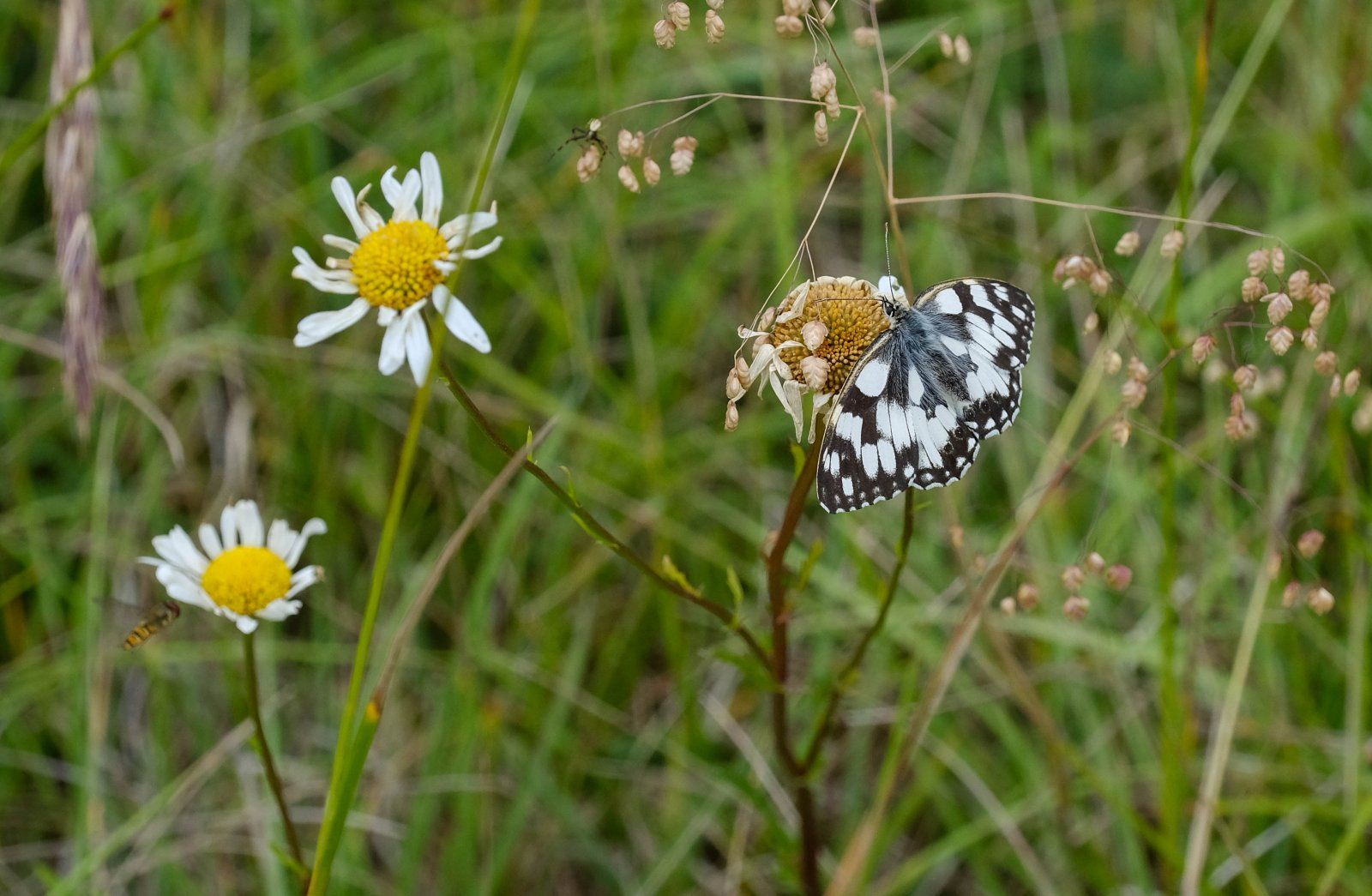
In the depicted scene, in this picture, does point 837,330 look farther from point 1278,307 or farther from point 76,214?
point 76,214

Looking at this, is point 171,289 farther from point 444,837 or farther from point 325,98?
point 444,837

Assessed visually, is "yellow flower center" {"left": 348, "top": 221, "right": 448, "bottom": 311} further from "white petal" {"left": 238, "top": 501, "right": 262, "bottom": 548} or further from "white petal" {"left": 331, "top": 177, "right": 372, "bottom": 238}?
"white petal" {"left": 238, "top": 501, "right": 262, "bottom": 548}

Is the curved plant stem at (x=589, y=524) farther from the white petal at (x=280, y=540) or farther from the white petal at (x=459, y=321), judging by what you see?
the white petal at (x=280, y=540)

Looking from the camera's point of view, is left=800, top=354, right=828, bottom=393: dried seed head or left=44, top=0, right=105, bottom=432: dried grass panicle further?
left=44, top=0, right=105, bottom=432: dried grass panicle

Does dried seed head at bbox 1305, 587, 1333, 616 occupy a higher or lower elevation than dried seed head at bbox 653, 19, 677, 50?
lower

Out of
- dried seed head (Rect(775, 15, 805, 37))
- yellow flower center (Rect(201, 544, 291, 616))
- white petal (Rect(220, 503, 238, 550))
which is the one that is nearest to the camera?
dried seed head (Rect(775, 15, 805, 37))

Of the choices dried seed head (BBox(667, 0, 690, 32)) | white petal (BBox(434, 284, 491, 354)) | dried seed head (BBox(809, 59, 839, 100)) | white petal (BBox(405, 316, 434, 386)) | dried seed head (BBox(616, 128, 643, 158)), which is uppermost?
dried seed head (BBox(667, 0, 690, 32))

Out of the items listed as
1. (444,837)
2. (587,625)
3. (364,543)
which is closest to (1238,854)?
(587,625)

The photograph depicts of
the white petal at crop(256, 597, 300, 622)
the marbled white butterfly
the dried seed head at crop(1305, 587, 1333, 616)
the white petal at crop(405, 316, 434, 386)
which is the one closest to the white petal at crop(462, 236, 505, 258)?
the white petal at crop(405, 316, 434, 386)
